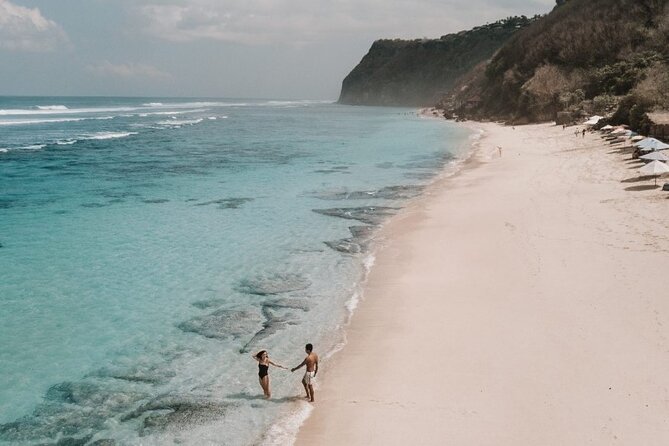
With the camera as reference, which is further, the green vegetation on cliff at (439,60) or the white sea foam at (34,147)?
the green vegetation on cliff at (439,60)

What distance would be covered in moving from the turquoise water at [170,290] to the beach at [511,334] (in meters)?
1.18

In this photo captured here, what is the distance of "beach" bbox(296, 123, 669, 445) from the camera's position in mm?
8672

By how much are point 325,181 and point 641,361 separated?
2459 centimetres

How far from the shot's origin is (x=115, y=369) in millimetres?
11234

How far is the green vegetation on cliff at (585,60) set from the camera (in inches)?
2296

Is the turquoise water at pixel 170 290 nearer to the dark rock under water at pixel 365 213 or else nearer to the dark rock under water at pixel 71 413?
the dark rock under water at pixel 71 413

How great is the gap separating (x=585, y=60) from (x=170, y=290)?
2690 inches

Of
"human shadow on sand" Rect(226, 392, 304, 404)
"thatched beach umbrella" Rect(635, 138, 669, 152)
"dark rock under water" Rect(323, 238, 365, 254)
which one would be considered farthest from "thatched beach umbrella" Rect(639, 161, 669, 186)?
"human shadow on sand" Rect(226, 392, 304, 404)

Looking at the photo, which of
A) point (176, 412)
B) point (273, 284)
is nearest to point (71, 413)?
point (176, 412)

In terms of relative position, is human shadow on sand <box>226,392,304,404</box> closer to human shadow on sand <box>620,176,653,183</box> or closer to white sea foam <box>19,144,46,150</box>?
human shadow on sand <box>620,176,653,183</box>

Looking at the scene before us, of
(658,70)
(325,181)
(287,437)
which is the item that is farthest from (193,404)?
(658,70)

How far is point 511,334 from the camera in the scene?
38.0 feet

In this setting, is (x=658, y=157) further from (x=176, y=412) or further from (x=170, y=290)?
(x=176, y=412)

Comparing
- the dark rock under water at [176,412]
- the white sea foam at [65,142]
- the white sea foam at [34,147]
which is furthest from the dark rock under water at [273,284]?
the white sea foam at [65,142]
